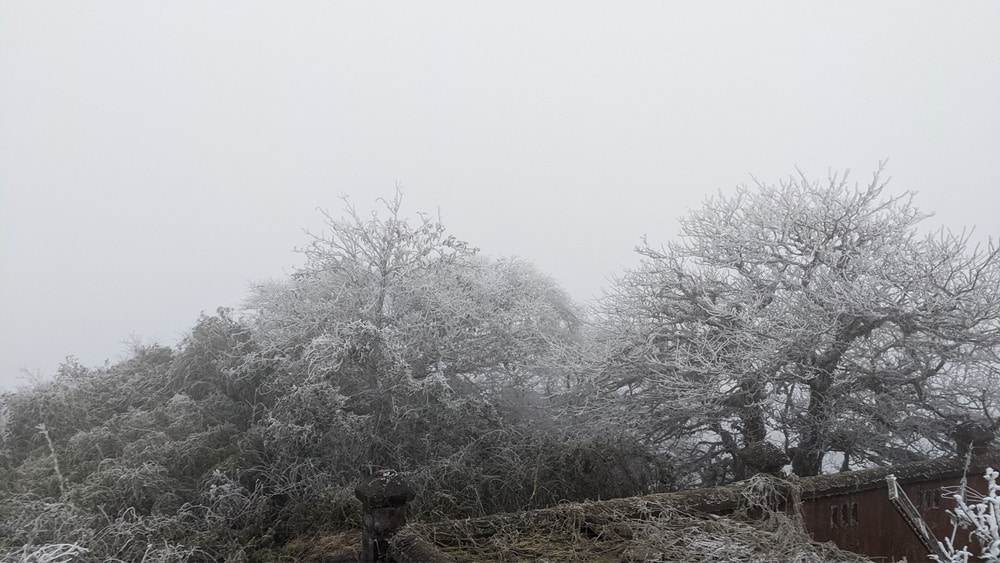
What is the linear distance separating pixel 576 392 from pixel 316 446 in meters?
3.93

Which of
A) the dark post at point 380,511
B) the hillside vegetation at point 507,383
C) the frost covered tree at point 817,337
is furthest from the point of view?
the frost covered tree at point 817,337

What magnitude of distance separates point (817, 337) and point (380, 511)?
237 inches

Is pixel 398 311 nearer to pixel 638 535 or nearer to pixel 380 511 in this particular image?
pixel 380 511

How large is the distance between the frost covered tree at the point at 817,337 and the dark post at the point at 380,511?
437cm

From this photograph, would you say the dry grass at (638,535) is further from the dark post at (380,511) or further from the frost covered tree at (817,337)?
the frost covered tree at (817,337)

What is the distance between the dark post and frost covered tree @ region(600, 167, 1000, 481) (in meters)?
4.37

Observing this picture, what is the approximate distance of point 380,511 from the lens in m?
5.23

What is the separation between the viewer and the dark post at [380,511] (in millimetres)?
5195

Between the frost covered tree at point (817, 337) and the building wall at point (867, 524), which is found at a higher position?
the frost covered tree at point (817, 337)

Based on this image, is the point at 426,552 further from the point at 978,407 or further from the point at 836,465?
the point at 978,407

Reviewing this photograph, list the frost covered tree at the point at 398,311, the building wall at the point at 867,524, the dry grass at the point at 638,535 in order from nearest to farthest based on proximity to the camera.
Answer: the dry grass at the point at 638,535
the building wall at the point at 867,524
the frost covered tree at the point at 398,311

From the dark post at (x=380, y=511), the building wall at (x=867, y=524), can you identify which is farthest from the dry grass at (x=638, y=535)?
the building wall at (x=867, y=524)

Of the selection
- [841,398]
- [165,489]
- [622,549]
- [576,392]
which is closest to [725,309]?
[841,398]

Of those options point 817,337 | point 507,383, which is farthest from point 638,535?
point 507,383
